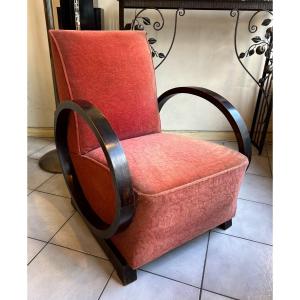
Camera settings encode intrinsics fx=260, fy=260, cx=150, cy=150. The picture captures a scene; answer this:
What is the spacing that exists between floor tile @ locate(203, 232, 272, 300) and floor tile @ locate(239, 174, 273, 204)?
0.38m

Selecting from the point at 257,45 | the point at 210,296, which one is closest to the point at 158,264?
the point at 210,296

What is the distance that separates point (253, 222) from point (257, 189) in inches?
12.6

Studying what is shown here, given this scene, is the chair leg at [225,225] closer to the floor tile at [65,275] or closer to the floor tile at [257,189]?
the floor tile at [257,189]

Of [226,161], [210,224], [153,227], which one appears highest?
[226,161]

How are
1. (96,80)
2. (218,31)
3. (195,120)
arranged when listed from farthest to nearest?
(195,120) → (218,31) → (96,80)

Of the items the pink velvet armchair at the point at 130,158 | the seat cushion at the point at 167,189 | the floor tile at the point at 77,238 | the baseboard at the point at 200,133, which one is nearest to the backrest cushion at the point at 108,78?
the pink velvet armchair at the point at 130,158

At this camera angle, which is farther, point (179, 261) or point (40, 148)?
point (40, 148)

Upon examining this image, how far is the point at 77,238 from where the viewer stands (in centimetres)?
115

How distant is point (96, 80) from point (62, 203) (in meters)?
0.70

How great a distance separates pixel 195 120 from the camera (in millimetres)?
2127

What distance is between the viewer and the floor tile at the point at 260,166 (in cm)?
172

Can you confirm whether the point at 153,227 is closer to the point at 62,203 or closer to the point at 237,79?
the point at 62,203
